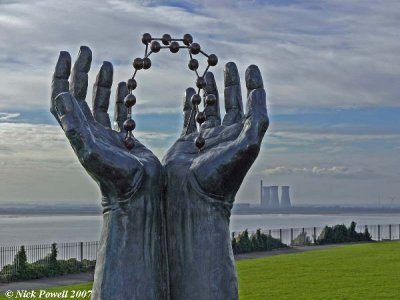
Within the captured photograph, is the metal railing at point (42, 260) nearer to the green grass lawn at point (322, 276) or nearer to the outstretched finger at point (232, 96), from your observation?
the green grass lawn at point (322, 276)

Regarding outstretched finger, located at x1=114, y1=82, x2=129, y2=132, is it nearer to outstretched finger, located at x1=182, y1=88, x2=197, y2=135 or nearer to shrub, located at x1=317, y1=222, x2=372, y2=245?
outstretched finger, located at x1=182, y1=88, x2=197, y2=135

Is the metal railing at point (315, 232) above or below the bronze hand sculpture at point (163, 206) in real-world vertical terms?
below

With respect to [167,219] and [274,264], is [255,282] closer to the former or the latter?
[274,264]

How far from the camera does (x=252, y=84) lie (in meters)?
5.57

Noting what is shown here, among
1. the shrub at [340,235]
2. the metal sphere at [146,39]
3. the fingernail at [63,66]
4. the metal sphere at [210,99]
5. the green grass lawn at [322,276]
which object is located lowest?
the green grass lawn at [322,276]

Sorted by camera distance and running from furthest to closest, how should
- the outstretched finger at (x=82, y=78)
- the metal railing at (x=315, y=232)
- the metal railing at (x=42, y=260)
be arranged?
the metal railing at (x=315, y=232), the metal railing at (x=42, y=260), the outstretched finger at (x=82, y=78)

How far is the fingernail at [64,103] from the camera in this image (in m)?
5.30

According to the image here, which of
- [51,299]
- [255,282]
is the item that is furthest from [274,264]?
[51,299]

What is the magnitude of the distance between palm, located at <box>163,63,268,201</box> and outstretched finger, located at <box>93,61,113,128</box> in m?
0.66

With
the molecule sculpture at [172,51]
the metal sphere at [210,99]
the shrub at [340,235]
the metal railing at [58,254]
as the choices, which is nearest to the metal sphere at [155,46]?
the molecule sculpture at [172,51]

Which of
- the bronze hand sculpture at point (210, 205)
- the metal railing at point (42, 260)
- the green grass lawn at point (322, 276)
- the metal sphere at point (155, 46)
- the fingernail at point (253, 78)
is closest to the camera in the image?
the bronze hand sculpture at point (210, 205)

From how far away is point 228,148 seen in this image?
17.7 feet

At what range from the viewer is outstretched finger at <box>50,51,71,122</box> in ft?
18.5

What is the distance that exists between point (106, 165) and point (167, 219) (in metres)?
0.70
